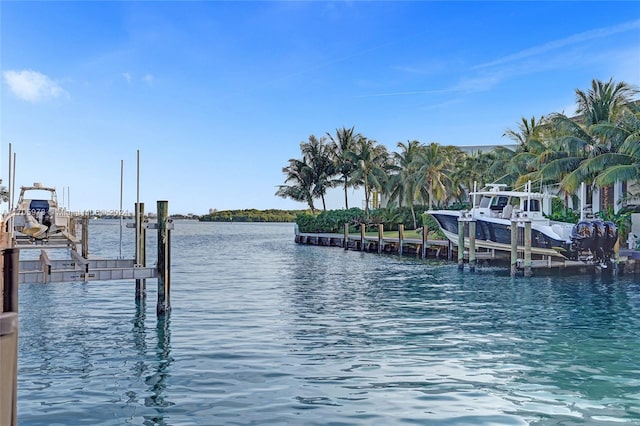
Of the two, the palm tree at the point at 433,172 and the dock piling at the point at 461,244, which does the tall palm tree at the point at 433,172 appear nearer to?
the palm tree at the point at 433,172

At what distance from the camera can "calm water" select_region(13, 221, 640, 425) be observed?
26.3 ft

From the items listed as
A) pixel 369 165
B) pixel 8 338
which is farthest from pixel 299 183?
pixel 8 338

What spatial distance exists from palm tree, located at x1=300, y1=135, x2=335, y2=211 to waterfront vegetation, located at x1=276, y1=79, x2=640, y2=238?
A: 0.11 m

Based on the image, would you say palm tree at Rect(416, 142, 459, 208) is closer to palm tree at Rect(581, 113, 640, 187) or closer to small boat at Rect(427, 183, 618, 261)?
small boat at Rect(427, 183, 618, 261)

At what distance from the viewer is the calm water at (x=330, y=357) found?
8.03 metres

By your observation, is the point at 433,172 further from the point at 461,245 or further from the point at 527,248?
the point at 527,248

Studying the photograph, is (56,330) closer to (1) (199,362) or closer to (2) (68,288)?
(1) (199,362)

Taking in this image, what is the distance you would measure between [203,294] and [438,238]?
88.6 feet

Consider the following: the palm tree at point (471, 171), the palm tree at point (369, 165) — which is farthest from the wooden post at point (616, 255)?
the palm tree at point (369, 165)

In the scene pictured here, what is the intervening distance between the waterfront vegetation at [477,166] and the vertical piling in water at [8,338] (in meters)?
26.1

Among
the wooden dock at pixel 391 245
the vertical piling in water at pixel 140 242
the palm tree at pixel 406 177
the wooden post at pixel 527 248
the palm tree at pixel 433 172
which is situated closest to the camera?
the vertical piling in water at pixel 140 242

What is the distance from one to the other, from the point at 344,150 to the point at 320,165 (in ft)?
11.6

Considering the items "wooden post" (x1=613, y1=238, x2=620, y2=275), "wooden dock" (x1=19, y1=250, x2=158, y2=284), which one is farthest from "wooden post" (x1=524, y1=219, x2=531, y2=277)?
"wooden dock" (x1=19, y1=250, x2=158, y2=284)

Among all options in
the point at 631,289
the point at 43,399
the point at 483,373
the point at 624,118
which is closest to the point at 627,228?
the point at 624,118
